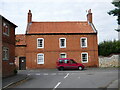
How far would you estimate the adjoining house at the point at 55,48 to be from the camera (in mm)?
38906

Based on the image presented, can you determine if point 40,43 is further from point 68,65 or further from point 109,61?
point 109,61

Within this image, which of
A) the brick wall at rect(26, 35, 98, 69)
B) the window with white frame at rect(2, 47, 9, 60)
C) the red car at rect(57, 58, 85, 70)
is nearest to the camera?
the window with white frame at rect(2, 47, 9, 60)

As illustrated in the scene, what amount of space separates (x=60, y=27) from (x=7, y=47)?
19982mm

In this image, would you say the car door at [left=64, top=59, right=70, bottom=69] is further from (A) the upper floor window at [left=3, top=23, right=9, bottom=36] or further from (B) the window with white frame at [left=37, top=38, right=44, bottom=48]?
(A) the upper floor window at [left=3, top=23, right=9, bottom=36]

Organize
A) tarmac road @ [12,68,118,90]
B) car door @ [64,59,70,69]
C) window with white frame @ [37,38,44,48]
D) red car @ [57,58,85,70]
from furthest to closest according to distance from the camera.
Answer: window with white frame @ [37,38,44,48] < car door @ [64,59,70,69] < red car @ [57,58,85,70] < tarmac road @ [12,68,118,90]

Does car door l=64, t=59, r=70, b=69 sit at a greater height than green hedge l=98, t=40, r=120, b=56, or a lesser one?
lesser

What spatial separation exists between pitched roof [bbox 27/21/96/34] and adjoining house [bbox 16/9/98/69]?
0.50 metres

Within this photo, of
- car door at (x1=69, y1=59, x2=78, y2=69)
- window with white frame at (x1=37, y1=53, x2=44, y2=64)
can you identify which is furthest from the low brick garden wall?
window with white frame at (x1=37, y1=53, x2=44, y2=64)

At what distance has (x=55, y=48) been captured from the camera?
39.1 m

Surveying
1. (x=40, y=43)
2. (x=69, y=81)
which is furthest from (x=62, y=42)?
(x=69, y=81)

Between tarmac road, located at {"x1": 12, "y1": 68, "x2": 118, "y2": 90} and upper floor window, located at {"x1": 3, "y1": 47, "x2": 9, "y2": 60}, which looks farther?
upper floor window, located at {"x1": 3, "y1": 47, "x2": 9, "y2": 60}

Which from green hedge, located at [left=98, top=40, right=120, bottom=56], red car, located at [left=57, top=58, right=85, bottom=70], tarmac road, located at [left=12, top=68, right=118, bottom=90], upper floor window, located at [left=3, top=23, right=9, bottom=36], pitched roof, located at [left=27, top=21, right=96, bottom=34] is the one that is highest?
pitched roof, located at [left=27, top=21, right=96, bottom=34]

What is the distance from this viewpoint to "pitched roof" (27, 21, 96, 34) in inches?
1586

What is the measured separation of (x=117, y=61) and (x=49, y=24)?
577 inches
